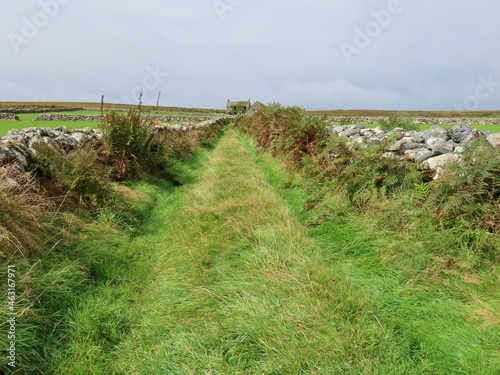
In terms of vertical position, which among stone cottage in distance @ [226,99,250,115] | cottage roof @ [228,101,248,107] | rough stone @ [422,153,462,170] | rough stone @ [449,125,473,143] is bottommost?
rough stone @ [422,153,462,170]

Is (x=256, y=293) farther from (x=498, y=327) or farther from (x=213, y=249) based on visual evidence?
(x=498, y=327)

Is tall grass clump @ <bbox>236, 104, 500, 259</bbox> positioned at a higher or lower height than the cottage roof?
lower

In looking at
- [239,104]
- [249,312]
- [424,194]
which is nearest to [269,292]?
[249,312]

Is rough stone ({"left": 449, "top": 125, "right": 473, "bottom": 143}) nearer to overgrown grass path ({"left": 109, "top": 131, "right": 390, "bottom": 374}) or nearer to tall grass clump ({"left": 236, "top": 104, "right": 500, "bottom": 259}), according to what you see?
tall grass clump ({"left": 236, "top": 104, "right": 500, "bottom": 259})

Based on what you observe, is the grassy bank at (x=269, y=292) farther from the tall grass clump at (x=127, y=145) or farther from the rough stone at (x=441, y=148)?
the tall grass clump at (x=127, y=145)

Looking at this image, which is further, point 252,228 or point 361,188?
point 361,188

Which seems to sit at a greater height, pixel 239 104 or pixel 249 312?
pixel 239 104

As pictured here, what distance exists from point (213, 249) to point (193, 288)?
0.62 m

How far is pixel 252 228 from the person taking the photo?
3.49 metres

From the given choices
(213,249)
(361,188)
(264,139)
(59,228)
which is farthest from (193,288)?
(264,139)

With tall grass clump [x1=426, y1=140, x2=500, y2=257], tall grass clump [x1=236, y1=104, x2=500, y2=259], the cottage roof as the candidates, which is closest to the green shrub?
tall grass clump [x1=236, y1=104, x2=500, y2=259]

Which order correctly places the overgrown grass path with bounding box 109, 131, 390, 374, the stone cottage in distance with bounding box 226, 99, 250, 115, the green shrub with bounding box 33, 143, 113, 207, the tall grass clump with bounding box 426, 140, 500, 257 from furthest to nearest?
the stone cottage in distance with bounding box 226, 99, 250, 115 < the green shrub with bounding box 33, 143, 113, 207 < the tall grass clump with bounding box 426, 140, 500, 257 < the overgrown grass path with bounding box 109, 131, 390, 374

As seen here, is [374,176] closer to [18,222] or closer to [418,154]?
[418,154]

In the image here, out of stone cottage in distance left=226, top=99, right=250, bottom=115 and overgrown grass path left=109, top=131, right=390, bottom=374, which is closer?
overgrown grass path left=109, top=131, right=390, bottom=374
